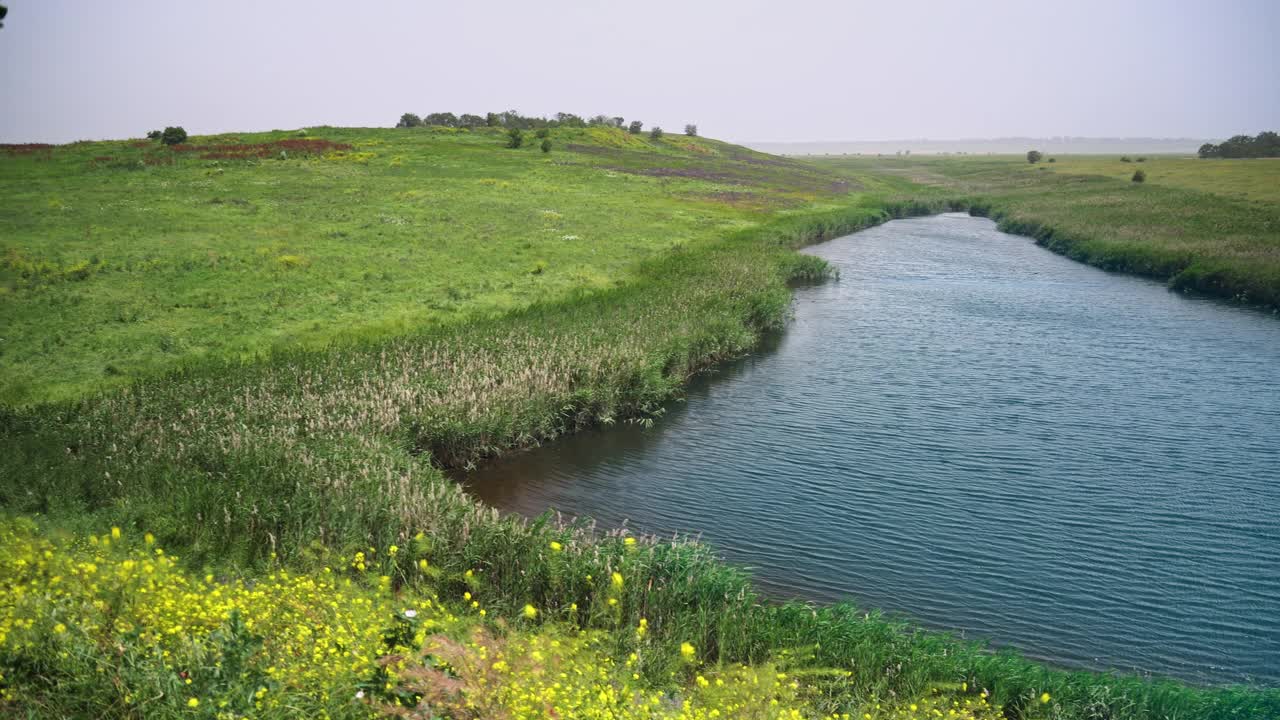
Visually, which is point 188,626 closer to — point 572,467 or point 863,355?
point 572,467

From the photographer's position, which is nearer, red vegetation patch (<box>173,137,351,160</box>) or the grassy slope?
the grassy slope

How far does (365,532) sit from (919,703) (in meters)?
8.36

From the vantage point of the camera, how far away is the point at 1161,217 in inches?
2451

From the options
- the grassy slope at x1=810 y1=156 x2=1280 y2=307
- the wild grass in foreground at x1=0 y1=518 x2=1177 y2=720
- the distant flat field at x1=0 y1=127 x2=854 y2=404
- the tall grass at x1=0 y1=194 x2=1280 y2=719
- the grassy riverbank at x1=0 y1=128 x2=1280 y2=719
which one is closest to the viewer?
the wild grass in foreground at x1=0 y1=518 x2=1177 y2=720

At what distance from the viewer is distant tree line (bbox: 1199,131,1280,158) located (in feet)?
469

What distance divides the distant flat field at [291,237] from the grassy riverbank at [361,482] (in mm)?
253

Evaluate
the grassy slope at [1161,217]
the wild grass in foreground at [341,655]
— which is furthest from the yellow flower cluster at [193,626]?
the grassy slope at [1161,217]

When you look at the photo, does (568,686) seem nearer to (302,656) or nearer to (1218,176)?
(302,656)

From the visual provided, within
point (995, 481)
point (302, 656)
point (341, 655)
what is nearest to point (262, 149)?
point (995, 481)

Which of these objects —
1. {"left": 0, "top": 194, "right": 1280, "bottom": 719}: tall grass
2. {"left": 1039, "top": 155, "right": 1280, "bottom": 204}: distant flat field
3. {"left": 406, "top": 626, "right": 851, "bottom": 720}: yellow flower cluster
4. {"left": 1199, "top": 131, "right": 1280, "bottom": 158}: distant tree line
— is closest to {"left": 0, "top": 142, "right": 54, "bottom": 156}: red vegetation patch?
{"left": 0, "top": 194, "right": 1280, "bottom": 719}: tall grass

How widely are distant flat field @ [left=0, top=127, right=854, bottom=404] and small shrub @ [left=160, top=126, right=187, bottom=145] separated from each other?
72.5 inches

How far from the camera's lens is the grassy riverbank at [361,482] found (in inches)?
343

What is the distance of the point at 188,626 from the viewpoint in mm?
8945

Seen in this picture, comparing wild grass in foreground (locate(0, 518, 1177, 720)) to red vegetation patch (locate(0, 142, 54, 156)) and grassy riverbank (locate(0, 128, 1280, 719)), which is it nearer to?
grassy riverbank (locate(0, 128, 1280, 719))
